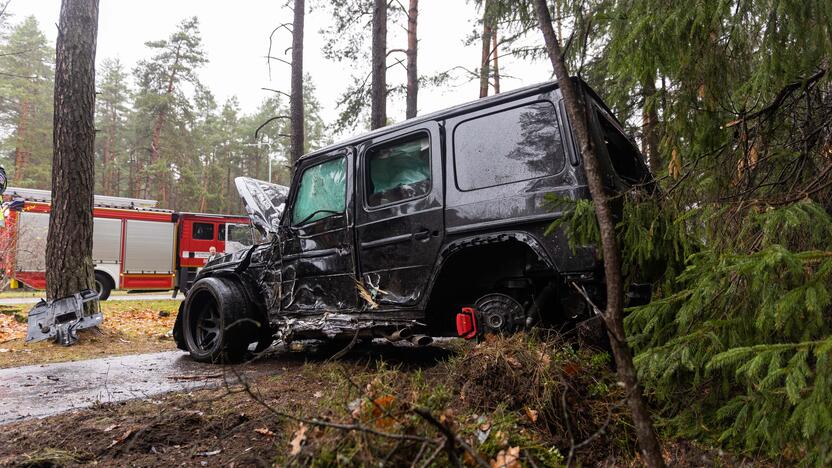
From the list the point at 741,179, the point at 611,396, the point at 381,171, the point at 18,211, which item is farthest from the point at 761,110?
the point at 18,211

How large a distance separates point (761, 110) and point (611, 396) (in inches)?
71.2

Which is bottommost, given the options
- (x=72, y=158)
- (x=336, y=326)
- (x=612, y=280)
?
(x=336, y=326)

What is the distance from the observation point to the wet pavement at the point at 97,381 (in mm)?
3273

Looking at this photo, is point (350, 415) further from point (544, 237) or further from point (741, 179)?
point (741, 179)

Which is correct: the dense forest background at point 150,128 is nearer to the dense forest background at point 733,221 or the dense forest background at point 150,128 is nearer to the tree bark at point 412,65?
the tree bark at point 412,65

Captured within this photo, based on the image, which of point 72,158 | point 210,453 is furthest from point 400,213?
point 72,158

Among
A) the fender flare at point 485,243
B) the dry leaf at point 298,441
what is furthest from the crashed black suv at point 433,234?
the dry leaf at point 298,441

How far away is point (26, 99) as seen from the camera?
1076 inches

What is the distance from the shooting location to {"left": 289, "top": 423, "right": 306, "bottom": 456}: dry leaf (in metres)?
1.59

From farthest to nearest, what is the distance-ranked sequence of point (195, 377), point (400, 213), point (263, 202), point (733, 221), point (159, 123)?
point (159, 123) → point (263, 202) → point (195, 377) → point (400, 213) → point (733, 221)

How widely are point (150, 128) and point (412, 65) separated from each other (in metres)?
22.4

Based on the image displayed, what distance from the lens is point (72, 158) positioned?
6.04m

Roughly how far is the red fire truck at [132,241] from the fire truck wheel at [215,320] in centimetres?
1053

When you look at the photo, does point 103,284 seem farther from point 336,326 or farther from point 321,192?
point 336,326
